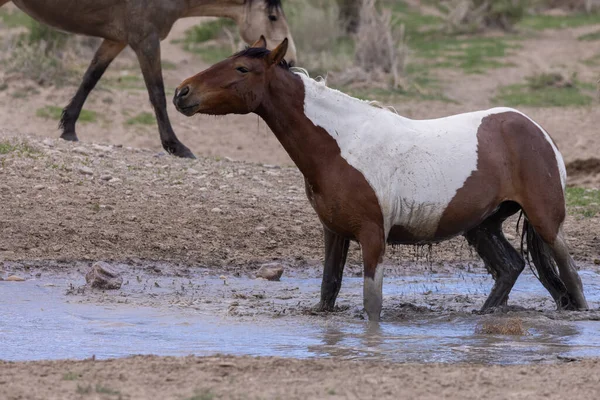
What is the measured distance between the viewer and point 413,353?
560 cm

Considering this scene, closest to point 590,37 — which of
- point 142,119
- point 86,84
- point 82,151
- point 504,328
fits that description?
point 142,119

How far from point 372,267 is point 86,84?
5550mm

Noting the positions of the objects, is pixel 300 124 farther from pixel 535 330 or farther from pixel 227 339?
pixel 535 330

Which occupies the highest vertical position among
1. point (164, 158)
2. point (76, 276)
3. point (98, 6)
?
point (98, 6)

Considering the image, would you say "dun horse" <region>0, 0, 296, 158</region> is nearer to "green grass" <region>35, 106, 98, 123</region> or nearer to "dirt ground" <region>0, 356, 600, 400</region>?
"green grass" <region>35, 106, 98, 123</region>

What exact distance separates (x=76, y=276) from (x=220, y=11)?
179 inches

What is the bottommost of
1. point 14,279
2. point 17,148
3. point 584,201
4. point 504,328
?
point 14,279

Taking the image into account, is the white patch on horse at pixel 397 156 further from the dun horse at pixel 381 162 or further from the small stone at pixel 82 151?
the small stone at pixel 82 151

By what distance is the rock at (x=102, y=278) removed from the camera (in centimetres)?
738

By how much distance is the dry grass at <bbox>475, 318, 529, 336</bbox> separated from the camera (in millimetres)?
6176

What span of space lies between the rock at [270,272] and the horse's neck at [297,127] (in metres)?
1.93

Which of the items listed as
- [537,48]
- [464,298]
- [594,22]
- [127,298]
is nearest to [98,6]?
[127,298]

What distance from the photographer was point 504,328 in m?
6.18

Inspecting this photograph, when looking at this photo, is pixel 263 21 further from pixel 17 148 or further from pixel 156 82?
pixel 17 148
